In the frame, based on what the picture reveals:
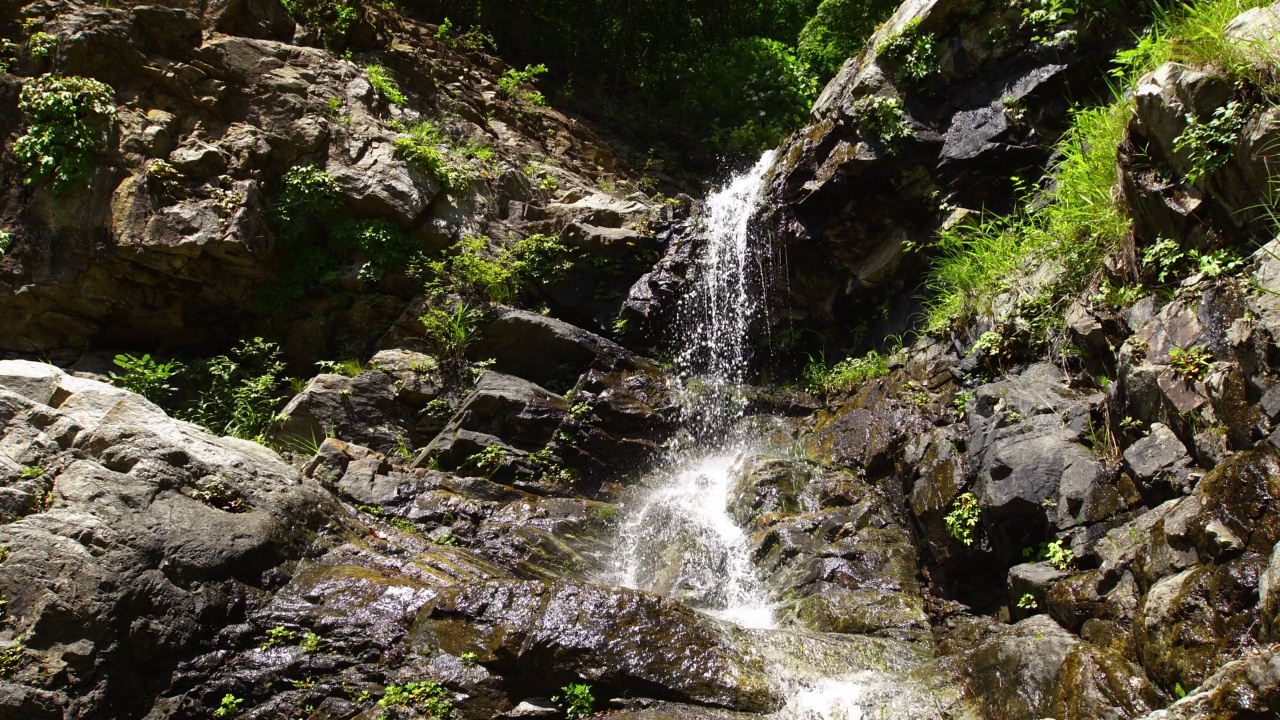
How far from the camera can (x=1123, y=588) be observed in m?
4.13

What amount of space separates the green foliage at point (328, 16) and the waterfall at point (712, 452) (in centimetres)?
666

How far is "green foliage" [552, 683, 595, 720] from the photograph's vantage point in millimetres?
4125

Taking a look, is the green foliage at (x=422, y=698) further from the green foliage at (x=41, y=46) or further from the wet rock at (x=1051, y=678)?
the green foliage at (x=41, y=46)

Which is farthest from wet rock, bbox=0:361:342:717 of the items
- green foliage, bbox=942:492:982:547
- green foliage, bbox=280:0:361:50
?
green foliage, bbox=280:0:361:50

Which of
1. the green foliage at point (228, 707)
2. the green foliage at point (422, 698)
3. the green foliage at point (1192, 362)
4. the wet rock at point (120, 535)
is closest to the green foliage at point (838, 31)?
the green foliage at point (1192, 362)

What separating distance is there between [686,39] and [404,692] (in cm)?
1737

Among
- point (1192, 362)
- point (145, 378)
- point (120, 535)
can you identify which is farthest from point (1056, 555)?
point (145, 378)

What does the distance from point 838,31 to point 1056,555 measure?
13.3 m

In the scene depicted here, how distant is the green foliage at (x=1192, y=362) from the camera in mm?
4206

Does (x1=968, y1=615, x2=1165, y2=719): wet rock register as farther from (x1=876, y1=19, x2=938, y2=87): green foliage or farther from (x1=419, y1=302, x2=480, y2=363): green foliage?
(x1=876, y1=19, x2=938, y2=87): green foliage

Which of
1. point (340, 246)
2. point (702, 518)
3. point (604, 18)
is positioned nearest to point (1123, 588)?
point (702, 518)

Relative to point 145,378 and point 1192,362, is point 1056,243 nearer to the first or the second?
point 1192,362

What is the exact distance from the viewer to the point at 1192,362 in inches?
168

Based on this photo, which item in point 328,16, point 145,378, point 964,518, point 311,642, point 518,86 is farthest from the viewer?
point 518,86
